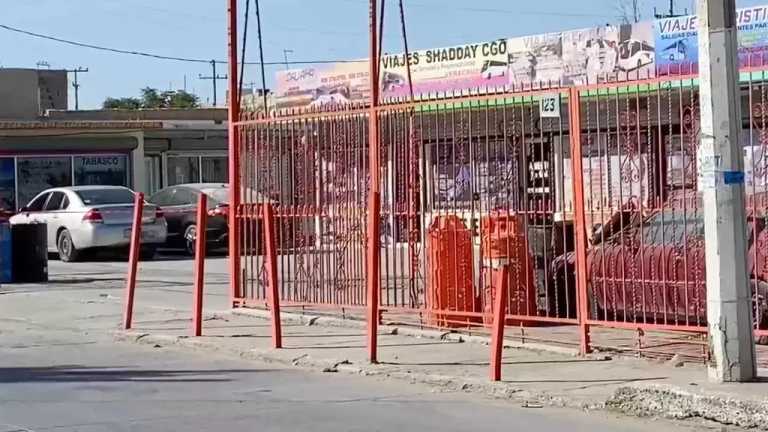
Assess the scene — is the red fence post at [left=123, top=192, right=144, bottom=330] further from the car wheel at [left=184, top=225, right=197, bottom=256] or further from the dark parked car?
the car wheel at [left=184, top=225, right=197, bottom=256]

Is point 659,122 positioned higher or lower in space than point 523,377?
higher

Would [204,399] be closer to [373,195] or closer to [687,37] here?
[373,195]

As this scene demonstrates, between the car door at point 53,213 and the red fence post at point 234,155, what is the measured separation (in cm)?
1228

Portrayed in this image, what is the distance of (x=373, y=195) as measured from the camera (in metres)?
11.8

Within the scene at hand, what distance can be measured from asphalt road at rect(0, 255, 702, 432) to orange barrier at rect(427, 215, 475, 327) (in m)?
2.20

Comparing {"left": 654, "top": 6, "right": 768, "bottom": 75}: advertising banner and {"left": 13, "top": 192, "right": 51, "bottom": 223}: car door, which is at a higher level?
{"left": 654, "top": 6, "right": 768, "bottom": 75}: advertising banner

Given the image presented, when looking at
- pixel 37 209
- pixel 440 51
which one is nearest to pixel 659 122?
pixel 440 51

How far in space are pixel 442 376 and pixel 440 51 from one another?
59.4 feet

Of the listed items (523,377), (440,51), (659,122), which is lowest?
(523,377)

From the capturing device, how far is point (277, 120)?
15.4 meters

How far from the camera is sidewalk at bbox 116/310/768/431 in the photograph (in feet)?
30.7

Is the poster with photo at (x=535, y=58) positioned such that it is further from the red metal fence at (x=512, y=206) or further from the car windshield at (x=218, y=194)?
the red metal fence at (x=512, y=206)

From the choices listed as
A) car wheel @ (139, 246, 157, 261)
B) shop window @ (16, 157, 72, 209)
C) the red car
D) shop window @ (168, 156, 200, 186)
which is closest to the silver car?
car wheel @ (139, 246, 157, 261)

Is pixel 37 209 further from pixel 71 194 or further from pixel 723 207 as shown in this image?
pixel 723 207
